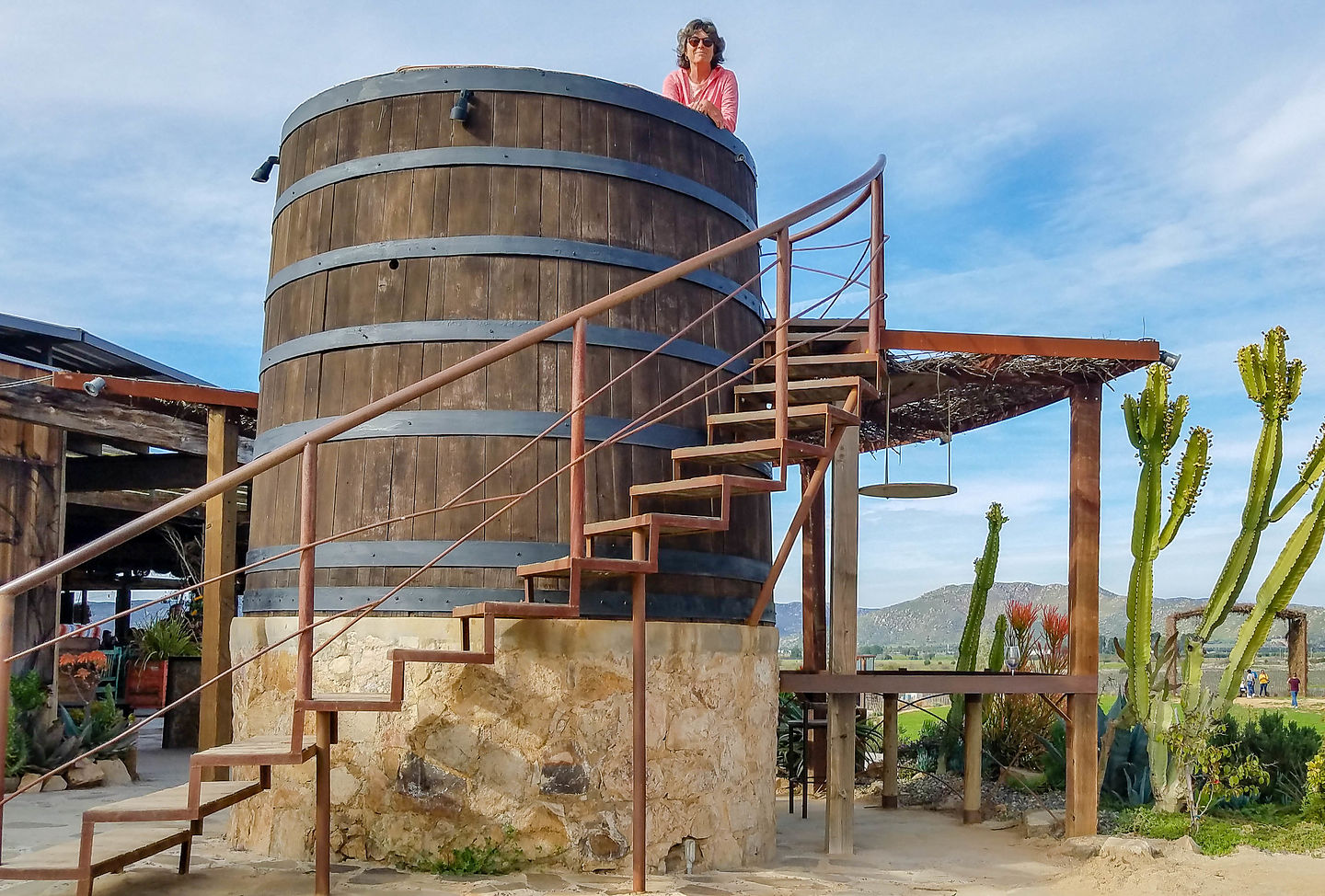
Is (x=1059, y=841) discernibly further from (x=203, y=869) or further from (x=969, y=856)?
(x=203, y=869)

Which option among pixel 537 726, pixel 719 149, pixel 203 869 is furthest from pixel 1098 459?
pixel 203 869

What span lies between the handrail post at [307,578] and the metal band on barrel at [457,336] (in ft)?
3.77

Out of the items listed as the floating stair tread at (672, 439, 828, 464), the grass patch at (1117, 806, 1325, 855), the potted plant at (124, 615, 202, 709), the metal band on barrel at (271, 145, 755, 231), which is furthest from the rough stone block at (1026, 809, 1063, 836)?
the potted plant at (124, 615, 202, 709)

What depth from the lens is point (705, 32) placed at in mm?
7578

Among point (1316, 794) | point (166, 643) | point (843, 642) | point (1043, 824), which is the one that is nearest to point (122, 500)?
point (166, 643)

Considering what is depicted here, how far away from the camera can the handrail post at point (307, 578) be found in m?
4.94

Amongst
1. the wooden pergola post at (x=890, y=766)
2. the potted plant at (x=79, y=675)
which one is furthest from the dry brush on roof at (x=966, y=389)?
the potted plant at (x=79, y=675)

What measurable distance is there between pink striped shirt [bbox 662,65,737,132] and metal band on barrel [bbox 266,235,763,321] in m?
1.51

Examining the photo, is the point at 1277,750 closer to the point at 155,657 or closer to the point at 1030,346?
the point at 1030,346

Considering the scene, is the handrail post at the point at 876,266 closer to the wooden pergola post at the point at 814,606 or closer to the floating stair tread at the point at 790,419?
the floating stair tread at the point at 790,419

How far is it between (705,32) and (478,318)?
2.77 metres

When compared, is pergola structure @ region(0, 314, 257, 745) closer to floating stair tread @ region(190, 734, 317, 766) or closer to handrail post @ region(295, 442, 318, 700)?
floating stair tread @ region(190, 734, 317, 766)

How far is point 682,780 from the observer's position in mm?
5895

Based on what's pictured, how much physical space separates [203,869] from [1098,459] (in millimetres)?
5884
